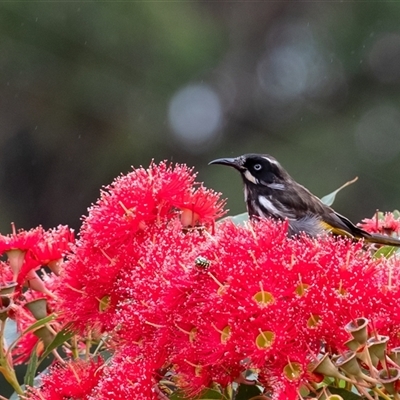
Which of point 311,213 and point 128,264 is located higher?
point 128,264

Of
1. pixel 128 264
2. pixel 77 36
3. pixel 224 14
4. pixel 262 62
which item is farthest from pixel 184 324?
pixel 224 14

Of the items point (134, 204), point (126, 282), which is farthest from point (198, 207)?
point (126, 282)

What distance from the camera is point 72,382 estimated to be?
135 cm

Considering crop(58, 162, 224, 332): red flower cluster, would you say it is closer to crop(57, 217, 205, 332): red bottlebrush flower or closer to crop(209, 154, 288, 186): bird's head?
crop(57, 217, 205, 332): red bottlebrush flower

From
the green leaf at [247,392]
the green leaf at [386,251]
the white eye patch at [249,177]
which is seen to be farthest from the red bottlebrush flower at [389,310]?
the white eye patch at [249,177]

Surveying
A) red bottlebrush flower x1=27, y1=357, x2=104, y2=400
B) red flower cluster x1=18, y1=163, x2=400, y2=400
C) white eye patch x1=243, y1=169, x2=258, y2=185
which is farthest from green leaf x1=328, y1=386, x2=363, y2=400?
white eye patch x1=243, y1=169, x2=258, y2=185

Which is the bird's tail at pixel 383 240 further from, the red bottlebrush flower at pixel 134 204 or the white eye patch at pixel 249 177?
the white eye patch at pixel 249 177

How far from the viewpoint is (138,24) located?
796 cm

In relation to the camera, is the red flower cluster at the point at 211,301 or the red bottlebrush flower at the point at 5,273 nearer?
the red flower cluster at the point at 211,301

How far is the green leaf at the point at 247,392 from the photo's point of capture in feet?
4.12

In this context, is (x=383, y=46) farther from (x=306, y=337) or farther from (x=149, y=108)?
(x=306, y=337)

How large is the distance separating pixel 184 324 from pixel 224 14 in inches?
340

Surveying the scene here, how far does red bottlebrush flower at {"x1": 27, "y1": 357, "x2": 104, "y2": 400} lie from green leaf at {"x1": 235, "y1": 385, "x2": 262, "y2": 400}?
0.23 metres

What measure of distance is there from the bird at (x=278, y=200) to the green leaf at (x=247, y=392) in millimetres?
1411
